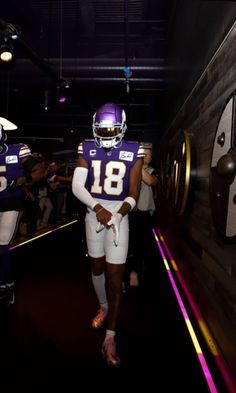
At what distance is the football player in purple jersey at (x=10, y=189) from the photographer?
9.57 ft

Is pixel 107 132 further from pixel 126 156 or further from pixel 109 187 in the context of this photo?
pixel 109 187

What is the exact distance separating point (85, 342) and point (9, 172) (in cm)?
169

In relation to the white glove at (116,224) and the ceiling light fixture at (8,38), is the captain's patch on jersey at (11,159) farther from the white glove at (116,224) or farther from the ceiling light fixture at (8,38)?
the ceiling light fixture at (8,38)

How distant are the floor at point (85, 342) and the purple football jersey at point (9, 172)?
967 millimetres

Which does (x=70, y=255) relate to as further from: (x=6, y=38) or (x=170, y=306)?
(x=6, y=38)

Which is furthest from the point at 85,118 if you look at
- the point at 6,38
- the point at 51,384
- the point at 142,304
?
the point at 51,384

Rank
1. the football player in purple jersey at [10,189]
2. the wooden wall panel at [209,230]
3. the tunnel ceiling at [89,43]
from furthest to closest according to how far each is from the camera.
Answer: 1. the tunnel ceiling at [89,43]
2. the football player in purple jersey at [10,189]
3. the wooden wall panel at [209,230]

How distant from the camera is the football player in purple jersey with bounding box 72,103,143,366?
7.38 feet

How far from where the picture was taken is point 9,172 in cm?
296

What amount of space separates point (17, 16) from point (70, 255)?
557 cm

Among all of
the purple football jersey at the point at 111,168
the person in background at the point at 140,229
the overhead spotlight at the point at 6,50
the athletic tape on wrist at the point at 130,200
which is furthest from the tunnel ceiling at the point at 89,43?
the athletic tape on wrist at the point at 130,200

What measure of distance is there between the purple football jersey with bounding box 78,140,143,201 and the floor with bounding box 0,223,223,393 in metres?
1.10

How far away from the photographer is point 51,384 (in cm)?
179

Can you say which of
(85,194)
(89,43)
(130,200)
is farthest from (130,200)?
(89,43)
